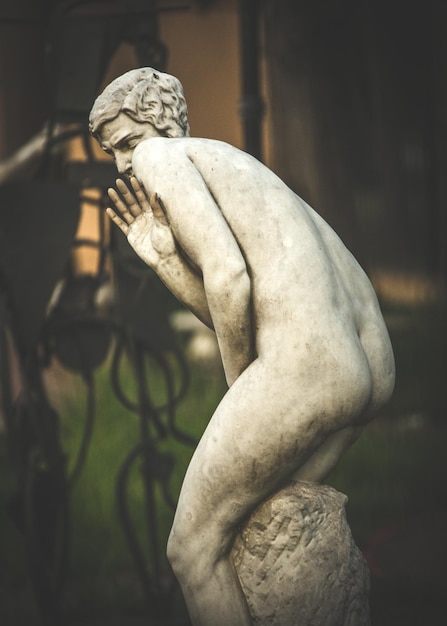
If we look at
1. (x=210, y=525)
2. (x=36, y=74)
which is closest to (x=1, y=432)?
(x=36, y=74)

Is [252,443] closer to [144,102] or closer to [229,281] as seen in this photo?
[229,281]

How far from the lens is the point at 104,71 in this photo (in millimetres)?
3867

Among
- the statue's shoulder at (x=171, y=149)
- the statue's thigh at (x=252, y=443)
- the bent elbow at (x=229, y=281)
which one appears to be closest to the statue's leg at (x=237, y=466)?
the statue's thigh at (x=252, y=443)

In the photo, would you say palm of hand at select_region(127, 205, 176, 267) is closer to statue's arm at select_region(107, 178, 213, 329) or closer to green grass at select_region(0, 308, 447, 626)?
statue's arm at select_region(107, 178, 213, 329)

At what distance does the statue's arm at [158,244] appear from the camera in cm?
238

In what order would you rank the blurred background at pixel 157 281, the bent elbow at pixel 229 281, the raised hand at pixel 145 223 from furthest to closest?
1. the blurred background at pixel 157 281
2. the raised hand at pixel 145 223
3. the bent elbow at pixel 229 281

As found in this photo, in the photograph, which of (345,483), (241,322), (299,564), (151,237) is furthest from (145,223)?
(345,483)

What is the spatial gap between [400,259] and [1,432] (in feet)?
7.62

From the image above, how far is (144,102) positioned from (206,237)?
0.36 meters

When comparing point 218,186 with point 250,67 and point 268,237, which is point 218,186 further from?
point 250,67

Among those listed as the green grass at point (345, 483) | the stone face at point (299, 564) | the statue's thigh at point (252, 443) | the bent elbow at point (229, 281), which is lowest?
the green grass at point (345, 483)

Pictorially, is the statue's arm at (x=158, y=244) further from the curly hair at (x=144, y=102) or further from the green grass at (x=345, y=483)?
the green grass at (x=345, y=483)

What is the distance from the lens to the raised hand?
2377 millimetres

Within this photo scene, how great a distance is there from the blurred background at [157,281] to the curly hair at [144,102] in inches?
50.3
